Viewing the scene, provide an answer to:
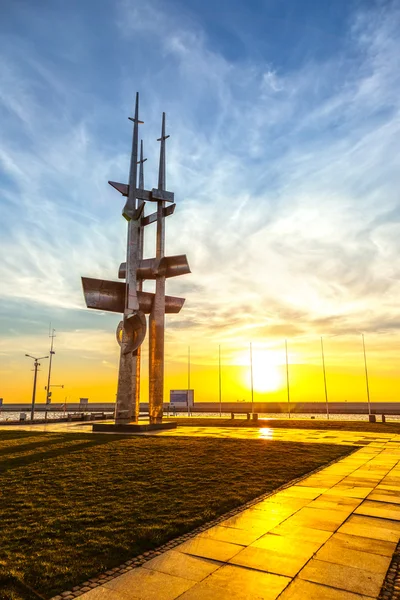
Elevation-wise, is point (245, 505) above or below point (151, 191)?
below

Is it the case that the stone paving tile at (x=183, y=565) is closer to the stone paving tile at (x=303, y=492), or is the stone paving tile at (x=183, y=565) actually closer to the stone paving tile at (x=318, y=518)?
the stone paving tile at (x=318, y=518)

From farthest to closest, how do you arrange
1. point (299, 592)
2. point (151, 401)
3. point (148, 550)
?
1. point (151, 401)
2. point (148, 550)
3. point (299, 592)

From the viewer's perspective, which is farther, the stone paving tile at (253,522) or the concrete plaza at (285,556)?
the stone paving tile at (253,522)

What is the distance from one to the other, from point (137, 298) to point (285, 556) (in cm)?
2597

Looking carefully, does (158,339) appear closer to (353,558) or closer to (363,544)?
(363,544)

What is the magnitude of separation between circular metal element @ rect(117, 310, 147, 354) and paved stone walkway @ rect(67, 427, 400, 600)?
2113 centimetres

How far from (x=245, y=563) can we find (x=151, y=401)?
86.8ft

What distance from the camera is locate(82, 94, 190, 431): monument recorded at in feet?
98.5

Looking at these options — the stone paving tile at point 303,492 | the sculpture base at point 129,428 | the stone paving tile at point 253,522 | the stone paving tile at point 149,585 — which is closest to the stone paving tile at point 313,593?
the stone paving tile at point 149,585

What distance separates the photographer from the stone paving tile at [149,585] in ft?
16.4

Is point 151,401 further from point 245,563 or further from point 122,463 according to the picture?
point 245,563

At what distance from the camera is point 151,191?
111 ft

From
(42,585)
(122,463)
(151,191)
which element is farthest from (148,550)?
(151,191)

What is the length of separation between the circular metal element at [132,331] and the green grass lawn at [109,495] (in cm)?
1153
